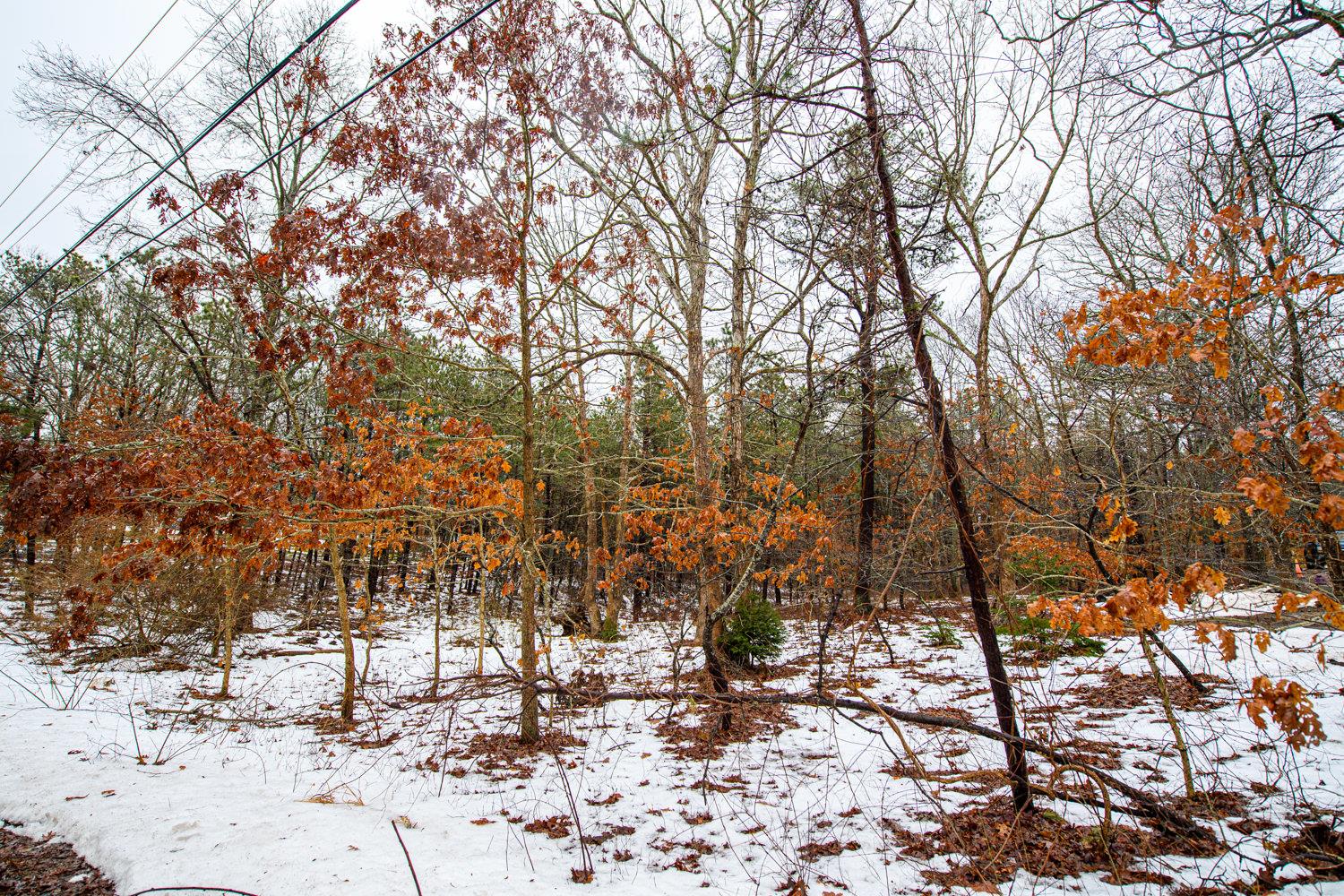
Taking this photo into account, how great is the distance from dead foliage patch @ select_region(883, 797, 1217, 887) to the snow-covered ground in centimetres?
10

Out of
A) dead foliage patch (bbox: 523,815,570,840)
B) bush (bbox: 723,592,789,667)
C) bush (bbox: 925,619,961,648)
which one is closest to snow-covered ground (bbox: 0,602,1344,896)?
dead foliage patch (bbox: 523,815,570,840)

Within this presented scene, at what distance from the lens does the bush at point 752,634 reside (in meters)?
8.67

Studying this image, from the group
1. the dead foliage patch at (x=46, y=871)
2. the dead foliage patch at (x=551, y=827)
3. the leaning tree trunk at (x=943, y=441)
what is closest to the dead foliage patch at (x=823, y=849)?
the leaning tree trunk at (x=943, y=441)

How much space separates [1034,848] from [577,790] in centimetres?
337

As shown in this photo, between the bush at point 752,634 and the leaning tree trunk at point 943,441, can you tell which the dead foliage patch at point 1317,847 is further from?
the bush at point 752,634

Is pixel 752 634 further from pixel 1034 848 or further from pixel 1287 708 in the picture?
pixel 1287 708

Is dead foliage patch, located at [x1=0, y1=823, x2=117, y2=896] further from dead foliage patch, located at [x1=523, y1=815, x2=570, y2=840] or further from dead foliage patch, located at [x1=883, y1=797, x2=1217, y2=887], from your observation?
dead foliage patch, located at [x1=883, y1=797, x2=1217, y2=887]

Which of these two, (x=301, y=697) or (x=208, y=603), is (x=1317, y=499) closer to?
(x=301, y=697)

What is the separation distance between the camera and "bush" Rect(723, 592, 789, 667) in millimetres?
8672

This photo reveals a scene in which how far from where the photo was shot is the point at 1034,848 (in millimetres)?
3701

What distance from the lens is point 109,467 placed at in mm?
4559

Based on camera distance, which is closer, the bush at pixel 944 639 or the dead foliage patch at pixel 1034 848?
the dead foliage patch at pixel 1034 848

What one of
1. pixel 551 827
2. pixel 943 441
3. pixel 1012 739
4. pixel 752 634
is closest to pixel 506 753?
pixel 551 827

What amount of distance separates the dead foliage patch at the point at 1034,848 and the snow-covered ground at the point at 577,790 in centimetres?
10
